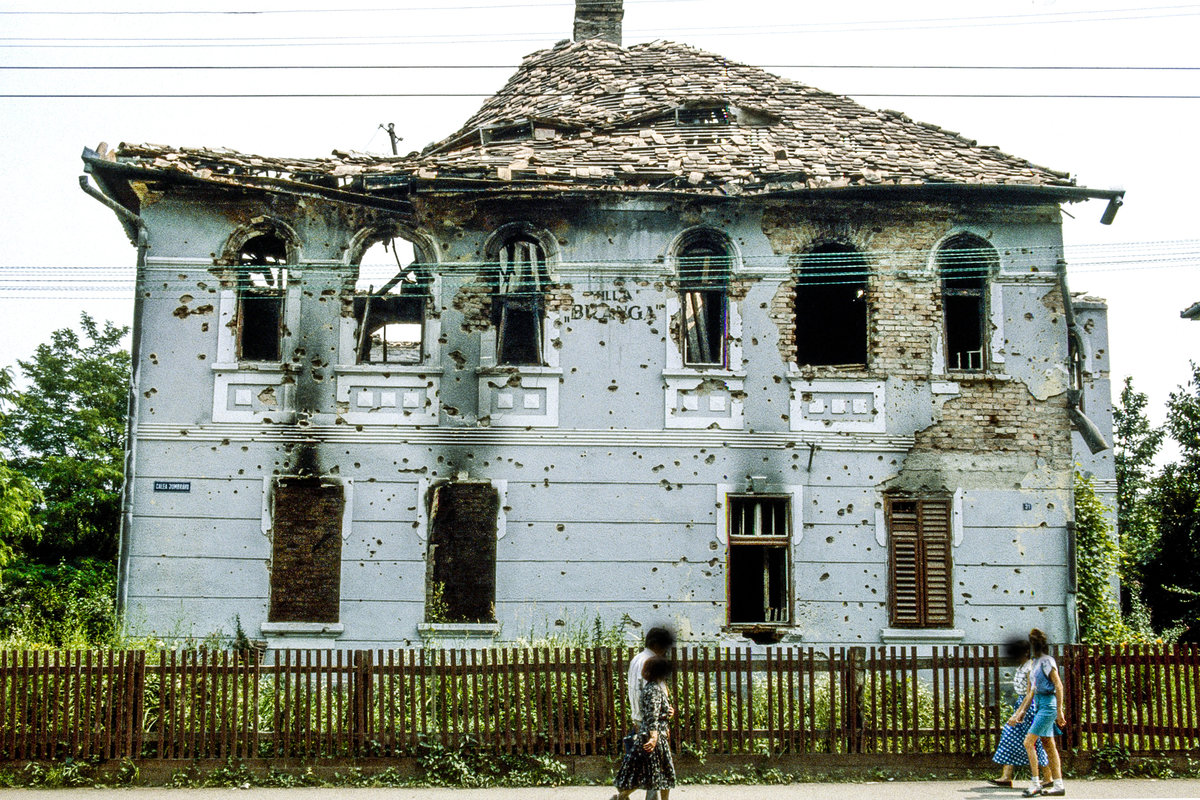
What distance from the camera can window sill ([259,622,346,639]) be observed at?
12.9 metres

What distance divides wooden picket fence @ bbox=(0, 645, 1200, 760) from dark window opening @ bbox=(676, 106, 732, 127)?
892 cm

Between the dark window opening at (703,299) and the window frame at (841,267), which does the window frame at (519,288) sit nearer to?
the dark window opening at (703,299)

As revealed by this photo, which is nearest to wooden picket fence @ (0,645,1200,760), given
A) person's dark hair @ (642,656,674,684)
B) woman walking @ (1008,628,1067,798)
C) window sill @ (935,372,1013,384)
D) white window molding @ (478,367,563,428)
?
woman walking @ (1008,628,1067,798)

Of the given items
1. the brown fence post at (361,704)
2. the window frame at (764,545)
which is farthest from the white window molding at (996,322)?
the brown fence post at (361,704)

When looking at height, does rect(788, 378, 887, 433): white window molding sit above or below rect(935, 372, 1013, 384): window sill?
below

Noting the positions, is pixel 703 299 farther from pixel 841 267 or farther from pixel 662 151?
pixel 662 151

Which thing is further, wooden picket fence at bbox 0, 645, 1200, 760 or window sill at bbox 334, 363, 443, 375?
window sill at bbox 334, 363, 443, 375

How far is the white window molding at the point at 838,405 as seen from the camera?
44.8ft

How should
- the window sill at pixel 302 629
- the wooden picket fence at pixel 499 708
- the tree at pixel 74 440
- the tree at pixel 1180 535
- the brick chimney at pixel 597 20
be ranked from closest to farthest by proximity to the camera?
the wooden picket fence at pixel 499 708, the window sill at pixel 302 629, the brick chimney at pixel 597 20, the tree at pixel 1180 535, the tree at pixel 74 440

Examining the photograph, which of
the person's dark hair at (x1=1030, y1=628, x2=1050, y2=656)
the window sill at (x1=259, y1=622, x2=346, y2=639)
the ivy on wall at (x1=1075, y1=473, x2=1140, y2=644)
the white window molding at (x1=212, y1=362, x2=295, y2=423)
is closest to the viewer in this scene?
the person's dark hair at (x1=1030, y1=628, x2=1050, y2=656)

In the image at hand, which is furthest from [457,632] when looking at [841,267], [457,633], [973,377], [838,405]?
[973,377]

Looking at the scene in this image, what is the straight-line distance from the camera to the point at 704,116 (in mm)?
15836

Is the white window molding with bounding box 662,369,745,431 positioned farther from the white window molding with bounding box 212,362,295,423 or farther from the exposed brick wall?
the white window molding with bounding box 212,362,295,423

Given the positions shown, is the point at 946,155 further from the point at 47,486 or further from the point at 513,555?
the point at 47,486
